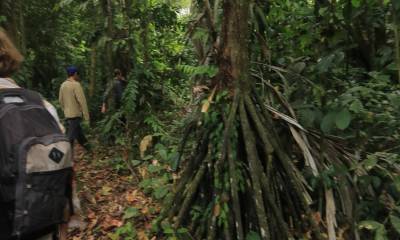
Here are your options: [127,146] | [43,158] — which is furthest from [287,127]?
[127,146]

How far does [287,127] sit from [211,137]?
0.79 metres

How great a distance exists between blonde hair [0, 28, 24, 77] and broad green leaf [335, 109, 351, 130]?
2.40 meters

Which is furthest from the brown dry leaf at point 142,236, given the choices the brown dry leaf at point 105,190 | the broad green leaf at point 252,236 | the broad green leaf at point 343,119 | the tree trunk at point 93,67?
the tree trunk at point 93,67

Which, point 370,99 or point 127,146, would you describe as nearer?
point 370,99

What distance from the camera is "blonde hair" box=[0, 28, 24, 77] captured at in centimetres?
207

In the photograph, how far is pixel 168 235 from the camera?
3914 millimetres

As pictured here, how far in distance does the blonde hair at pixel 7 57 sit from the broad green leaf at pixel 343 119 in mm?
2400

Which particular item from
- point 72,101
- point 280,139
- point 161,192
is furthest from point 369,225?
point 72,101

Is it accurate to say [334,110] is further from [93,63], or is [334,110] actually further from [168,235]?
[93,63]

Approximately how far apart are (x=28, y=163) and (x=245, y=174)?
217 cm

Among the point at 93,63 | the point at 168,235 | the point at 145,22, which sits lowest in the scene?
the point at 168,235

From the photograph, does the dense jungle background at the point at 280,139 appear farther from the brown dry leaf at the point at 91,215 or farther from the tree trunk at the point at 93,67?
the tree trunk at the point at 93,67

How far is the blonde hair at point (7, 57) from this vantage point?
2.07 m

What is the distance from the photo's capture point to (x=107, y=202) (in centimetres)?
549
